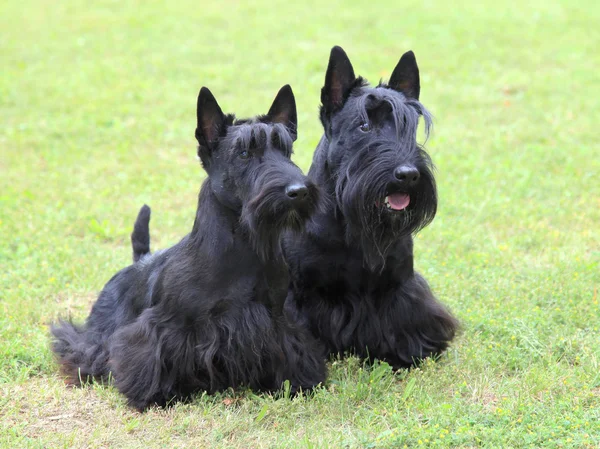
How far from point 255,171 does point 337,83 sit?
0.93 metres

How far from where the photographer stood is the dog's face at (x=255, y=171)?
4121 mm

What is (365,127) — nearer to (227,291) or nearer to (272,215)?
(272,215)

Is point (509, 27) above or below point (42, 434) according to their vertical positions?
above

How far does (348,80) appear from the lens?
482 centimetres

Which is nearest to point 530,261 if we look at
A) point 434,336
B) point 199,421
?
point 434,336

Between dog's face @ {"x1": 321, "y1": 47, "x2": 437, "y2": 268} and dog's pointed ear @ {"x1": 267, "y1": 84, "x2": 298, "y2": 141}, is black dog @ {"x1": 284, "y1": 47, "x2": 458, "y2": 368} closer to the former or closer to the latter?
dog's face @ {"x1": 321, "y1": 47, "x2": 437, "y2": 268}

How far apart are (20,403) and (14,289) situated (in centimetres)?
184

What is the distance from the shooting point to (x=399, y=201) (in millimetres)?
4539

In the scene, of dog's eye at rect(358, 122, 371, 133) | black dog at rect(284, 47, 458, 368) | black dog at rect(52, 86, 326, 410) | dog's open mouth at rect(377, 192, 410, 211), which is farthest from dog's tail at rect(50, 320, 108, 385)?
dog's eye at rect(358, 122, 371, 133)

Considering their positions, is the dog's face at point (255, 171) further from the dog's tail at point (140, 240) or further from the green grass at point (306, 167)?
the dog's tail at point (140, 240)

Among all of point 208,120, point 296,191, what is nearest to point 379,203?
point 296,191

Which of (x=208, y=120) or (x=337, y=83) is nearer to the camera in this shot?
(x=208, y=120)

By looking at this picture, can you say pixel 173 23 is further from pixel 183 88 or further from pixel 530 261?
pixel 530 261

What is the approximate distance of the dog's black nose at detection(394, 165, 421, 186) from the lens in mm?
4382
